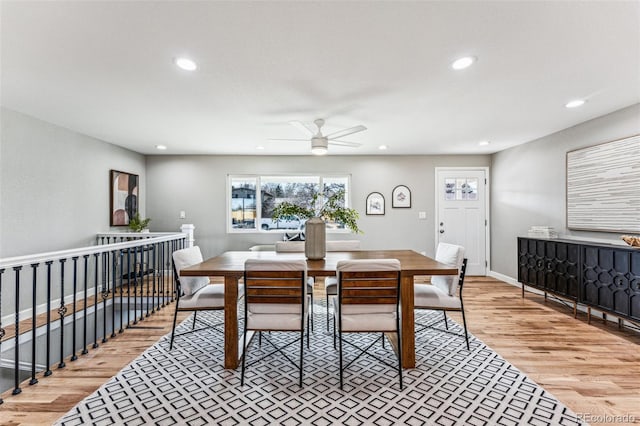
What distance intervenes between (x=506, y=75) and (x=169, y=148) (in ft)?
16.2

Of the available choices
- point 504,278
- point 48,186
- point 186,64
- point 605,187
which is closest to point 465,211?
point 504,278

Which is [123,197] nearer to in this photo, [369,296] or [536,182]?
[369,296]

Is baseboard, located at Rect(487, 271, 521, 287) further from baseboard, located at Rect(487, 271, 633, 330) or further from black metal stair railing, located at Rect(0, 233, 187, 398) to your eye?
black metal stair railing, located at Rect(0, 233, 187, 398)

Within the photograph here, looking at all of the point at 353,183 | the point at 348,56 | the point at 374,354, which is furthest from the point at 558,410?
the point at 353,183

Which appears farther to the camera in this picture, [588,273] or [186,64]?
[588,273]

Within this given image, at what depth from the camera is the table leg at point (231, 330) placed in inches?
94.1

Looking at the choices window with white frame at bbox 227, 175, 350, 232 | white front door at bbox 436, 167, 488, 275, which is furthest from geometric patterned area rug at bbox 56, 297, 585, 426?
white front door at bbox 436, 167, 488, 275

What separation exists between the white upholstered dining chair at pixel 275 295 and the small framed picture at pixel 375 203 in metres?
3.94

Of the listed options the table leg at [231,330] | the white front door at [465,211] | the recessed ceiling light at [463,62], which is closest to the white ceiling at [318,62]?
the recessed ceiling light at [463,62]

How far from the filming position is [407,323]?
240 cm

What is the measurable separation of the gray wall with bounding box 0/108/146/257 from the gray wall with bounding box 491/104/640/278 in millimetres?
6764

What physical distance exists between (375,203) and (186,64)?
169 inches

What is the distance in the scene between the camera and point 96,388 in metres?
2.12

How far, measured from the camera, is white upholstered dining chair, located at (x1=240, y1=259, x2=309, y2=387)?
211cm
